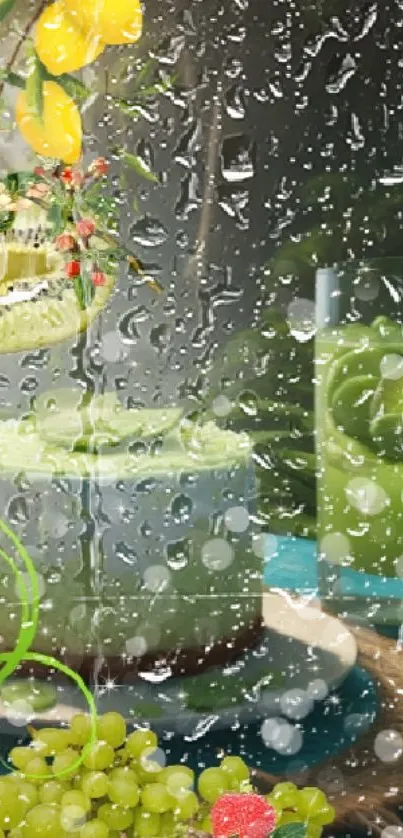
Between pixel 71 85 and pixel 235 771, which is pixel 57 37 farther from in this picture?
pixel 235 771

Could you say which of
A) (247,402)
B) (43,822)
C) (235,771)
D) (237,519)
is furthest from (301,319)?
(43,822)

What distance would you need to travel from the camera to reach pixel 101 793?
936 millimetres

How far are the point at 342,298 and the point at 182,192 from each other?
232 mm

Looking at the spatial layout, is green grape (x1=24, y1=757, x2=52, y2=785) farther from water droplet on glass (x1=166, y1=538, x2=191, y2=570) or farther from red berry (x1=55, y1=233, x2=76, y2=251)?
red berry (x1=55, y1=233, x2=76, y2=251)

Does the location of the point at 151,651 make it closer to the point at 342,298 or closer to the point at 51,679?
the point at 51,679

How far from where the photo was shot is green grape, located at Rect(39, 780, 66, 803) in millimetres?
953

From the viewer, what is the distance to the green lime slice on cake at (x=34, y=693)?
1.11m

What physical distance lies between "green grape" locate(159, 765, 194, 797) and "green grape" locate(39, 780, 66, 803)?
0.09m

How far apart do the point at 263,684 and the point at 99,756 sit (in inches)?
10.7

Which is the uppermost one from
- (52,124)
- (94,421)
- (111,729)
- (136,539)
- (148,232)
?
(52,124)

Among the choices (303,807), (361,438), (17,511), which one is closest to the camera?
(303,807)

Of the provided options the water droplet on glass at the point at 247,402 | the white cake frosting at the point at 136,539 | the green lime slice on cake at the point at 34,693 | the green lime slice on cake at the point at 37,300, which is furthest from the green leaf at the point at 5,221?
the green lime slice on cake at the point at 34,693

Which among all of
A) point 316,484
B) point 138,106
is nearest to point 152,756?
point 316,484

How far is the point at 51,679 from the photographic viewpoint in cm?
111
